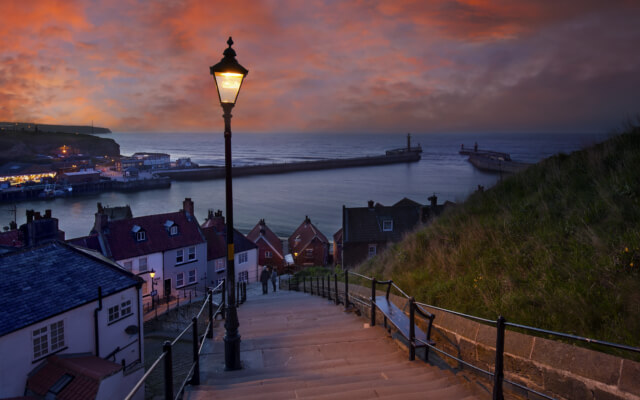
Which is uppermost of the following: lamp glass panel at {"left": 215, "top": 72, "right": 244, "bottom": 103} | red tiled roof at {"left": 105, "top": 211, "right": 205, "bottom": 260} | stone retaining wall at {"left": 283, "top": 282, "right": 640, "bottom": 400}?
lamp glass panel at {"left": 215, "top": 72, "right": 244, "bottom": 103}

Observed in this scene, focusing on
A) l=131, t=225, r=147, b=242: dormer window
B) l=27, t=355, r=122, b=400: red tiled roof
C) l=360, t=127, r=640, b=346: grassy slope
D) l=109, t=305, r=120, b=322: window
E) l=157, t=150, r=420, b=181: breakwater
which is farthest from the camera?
l=157, t=150, r=420, b=181: breakwater

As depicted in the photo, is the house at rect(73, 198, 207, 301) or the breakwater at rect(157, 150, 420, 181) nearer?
the house at rect(73, 198, 207, 301)

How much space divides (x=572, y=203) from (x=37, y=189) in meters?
106

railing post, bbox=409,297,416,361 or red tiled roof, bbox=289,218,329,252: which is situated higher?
railing post, bbox=409,297,416,361

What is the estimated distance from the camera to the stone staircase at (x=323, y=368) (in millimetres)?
4617

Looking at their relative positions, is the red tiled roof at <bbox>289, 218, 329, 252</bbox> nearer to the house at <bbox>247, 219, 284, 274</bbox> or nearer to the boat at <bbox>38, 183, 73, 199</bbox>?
the house at <bbox>247, 219, 284, 274</bbox>

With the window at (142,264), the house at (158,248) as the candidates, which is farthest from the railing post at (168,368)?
the window at (142,264)

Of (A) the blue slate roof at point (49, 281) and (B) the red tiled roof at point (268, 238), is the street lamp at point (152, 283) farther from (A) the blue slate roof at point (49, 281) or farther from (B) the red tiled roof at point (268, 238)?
(B) the red tiled roof at point (268, 238)

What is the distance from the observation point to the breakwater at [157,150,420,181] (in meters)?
116

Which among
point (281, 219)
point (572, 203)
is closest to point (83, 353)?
point (572, 203)

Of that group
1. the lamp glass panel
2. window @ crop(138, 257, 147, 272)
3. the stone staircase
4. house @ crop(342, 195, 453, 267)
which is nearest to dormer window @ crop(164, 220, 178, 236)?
window @ crop(138, 257, 147, 272)

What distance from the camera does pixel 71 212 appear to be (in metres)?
73.5

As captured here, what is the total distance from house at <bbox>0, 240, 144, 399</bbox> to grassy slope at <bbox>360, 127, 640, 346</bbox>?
12312 millimetres

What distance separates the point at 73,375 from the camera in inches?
579
